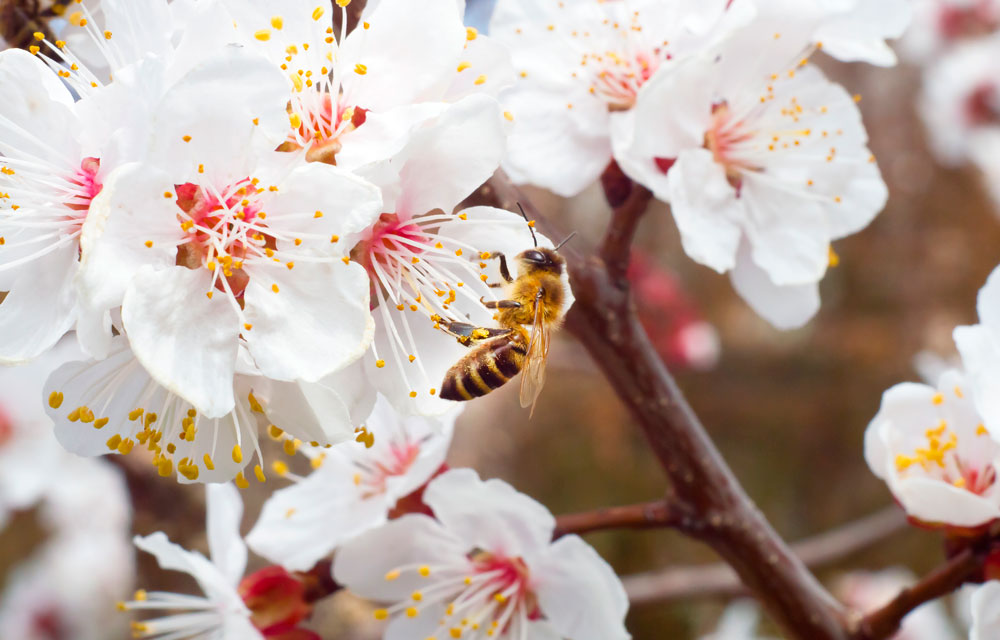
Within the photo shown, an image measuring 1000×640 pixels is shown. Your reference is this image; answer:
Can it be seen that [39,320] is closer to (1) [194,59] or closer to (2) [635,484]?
(1) [194,59]

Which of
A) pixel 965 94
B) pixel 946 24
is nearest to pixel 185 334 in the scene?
pixel 965 94

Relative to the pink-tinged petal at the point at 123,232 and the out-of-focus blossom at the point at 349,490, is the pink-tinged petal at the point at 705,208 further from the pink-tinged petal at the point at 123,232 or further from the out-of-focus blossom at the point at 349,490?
the pink-tinged petal at the point at 123,232

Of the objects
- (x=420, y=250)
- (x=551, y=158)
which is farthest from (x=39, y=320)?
(x=551, y=158)

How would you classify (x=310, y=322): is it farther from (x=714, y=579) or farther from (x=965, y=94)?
(x=965, y=94)

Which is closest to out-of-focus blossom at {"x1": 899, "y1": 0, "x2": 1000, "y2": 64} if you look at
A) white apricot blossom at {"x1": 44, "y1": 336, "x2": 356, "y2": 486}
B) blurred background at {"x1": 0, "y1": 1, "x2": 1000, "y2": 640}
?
blurred background at {"x1": 0, "y1": 1, "x2": 1000, "y2": 640}

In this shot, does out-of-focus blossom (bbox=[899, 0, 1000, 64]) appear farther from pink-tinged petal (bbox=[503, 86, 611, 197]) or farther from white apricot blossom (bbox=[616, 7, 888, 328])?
pink-tinged petal (bbox=[503, 86, 611, 197])

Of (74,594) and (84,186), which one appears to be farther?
(74,594)

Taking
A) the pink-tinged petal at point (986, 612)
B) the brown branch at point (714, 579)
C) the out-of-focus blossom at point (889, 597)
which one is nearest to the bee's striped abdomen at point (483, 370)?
the pink-tinged petal at point (986, 612)

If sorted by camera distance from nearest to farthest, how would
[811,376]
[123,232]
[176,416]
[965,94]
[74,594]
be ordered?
1. [123,232]
2. [176,416]
3. [74,594]
4. [965,94]
5. [811,376]
